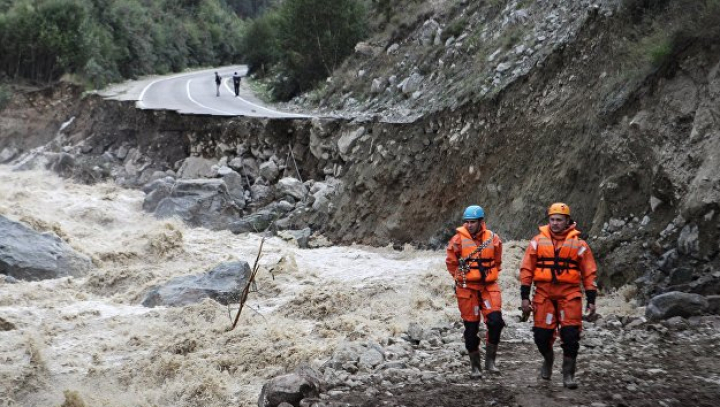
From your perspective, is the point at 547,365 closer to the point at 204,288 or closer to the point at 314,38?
the point at 204,288

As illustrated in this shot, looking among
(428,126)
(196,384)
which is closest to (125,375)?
(196,384)

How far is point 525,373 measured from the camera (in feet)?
21.0

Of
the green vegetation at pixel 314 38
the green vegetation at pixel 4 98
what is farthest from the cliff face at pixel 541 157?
the green vegetation at pixel 4 98

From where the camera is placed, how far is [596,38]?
12484 millimetres

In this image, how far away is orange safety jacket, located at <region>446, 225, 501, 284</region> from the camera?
6.00m

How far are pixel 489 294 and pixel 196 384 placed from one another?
11.9 feet


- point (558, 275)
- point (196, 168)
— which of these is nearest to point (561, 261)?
point (558, 275)

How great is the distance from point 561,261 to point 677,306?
2430 millimetres

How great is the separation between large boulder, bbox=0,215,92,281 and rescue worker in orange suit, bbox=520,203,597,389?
33.0ft

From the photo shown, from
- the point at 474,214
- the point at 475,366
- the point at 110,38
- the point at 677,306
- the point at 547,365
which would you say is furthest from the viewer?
the point at 110,38

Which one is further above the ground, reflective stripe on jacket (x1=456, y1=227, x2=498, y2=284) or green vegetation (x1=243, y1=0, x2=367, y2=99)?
green vegetation (x1=243, y1=0, x2=367, y2=99)

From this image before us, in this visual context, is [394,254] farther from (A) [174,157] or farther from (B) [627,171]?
(A) [174,157]

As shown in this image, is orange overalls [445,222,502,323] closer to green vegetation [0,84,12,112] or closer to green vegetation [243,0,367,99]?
green vegetation [243,0,367,99]

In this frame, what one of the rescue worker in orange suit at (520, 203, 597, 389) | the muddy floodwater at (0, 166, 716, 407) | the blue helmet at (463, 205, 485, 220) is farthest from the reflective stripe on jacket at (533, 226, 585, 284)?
the muddy floodwater at (0, 166, 716, 407)
